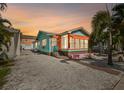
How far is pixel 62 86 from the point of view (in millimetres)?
7336

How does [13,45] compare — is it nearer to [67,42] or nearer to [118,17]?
[67,42]

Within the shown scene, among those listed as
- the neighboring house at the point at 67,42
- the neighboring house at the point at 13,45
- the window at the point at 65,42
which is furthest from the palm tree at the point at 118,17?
the neighboring house at the point at 13,45

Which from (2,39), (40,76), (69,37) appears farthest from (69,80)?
(69,37)

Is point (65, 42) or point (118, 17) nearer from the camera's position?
point (118, 17)

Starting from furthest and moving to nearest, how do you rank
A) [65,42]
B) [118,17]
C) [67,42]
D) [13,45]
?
[65,42] → [67,42] → [118,17] → [13,45]

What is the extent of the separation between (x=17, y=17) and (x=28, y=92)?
10571 millimetres

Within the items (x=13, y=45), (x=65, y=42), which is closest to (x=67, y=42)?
(x=65, y=42)

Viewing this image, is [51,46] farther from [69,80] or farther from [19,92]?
[19,92]

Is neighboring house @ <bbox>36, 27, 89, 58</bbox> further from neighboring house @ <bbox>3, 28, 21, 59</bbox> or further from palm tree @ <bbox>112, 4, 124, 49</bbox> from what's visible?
palm tree @ <bbox>112, 4, 124, 49</bbox>

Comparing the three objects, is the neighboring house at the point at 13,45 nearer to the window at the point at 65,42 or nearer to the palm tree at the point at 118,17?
the window at the point at 65,42

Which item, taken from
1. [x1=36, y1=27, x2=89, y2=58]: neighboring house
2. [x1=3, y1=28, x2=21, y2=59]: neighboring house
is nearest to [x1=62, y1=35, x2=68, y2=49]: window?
[x1=36, y1=27, x2=89, y2=58]: neighboring house

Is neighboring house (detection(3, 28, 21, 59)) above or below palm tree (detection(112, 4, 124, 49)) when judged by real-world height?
below

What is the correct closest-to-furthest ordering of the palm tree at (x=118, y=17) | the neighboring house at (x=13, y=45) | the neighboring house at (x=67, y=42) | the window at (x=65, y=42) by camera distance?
the palm tree at (x=118, y=17) → the neighboring house at (x=13, y=45) → the neighboring house at (x=67, y=42) → the window at (x=65, y=42)

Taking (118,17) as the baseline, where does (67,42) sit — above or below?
below
